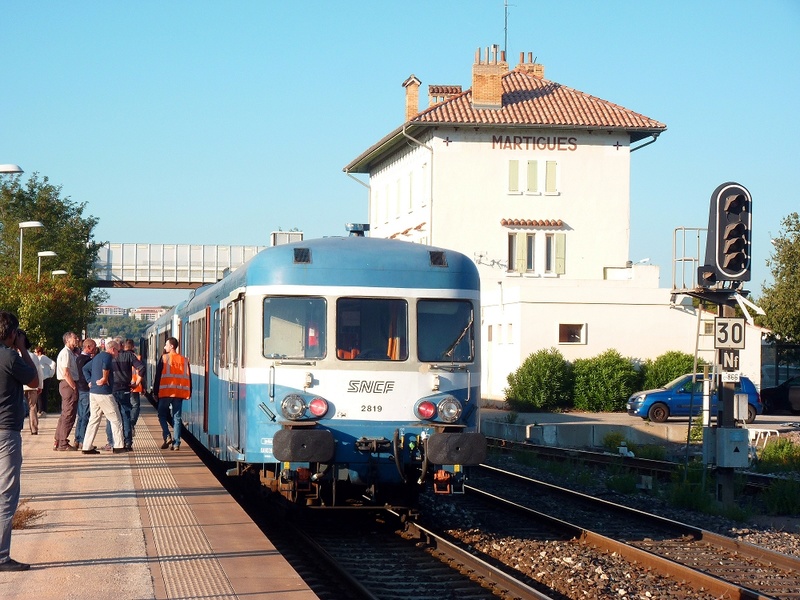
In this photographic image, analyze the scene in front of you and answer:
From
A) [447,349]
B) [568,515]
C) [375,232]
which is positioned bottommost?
[568,515]

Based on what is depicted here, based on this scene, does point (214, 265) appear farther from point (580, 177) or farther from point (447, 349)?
point (447, 349)

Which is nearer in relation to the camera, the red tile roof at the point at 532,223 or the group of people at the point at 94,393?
the group of people at the point at 94,393

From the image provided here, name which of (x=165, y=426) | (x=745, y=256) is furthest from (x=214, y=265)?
(x=745, y=256)

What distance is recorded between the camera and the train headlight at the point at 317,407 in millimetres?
11266

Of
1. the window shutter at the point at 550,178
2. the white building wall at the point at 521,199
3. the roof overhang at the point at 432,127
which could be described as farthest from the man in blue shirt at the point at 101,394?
the window shutter at the point at 550,178

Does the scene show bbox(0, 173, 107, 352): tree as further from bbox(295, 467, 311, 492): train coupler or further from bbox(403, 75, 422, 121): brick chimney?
bbox(295, 467, 311, 492): train coupler

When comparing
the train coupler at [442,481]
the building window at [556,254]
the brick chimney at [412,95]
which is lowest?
the train coupler at [442,481]

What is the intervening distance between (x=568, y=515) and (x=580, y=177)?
118 feet

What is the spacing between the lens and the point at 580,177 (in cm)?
4919

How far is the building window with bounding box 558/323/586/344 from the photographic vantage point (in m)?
39.1

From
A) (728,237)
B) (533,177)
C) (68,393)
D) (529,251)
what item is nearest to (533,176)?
(533,177)

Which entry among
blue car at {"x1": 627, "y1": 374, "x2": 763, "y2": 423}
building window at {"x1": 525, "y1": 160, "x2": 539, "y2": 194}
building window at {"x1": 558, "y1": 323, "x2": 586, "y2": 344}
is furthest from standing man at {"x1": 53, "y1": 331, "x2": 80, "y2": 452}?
building window at {"x1": 525, "y1": 160, "x2": 539, "y2": 194}

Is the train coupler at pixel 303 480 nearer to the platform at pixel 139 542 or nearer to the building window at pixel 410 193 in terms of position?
the platform at pixel 139 542

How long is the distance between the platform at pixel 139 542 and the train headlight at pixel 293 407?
1052 millimetres
